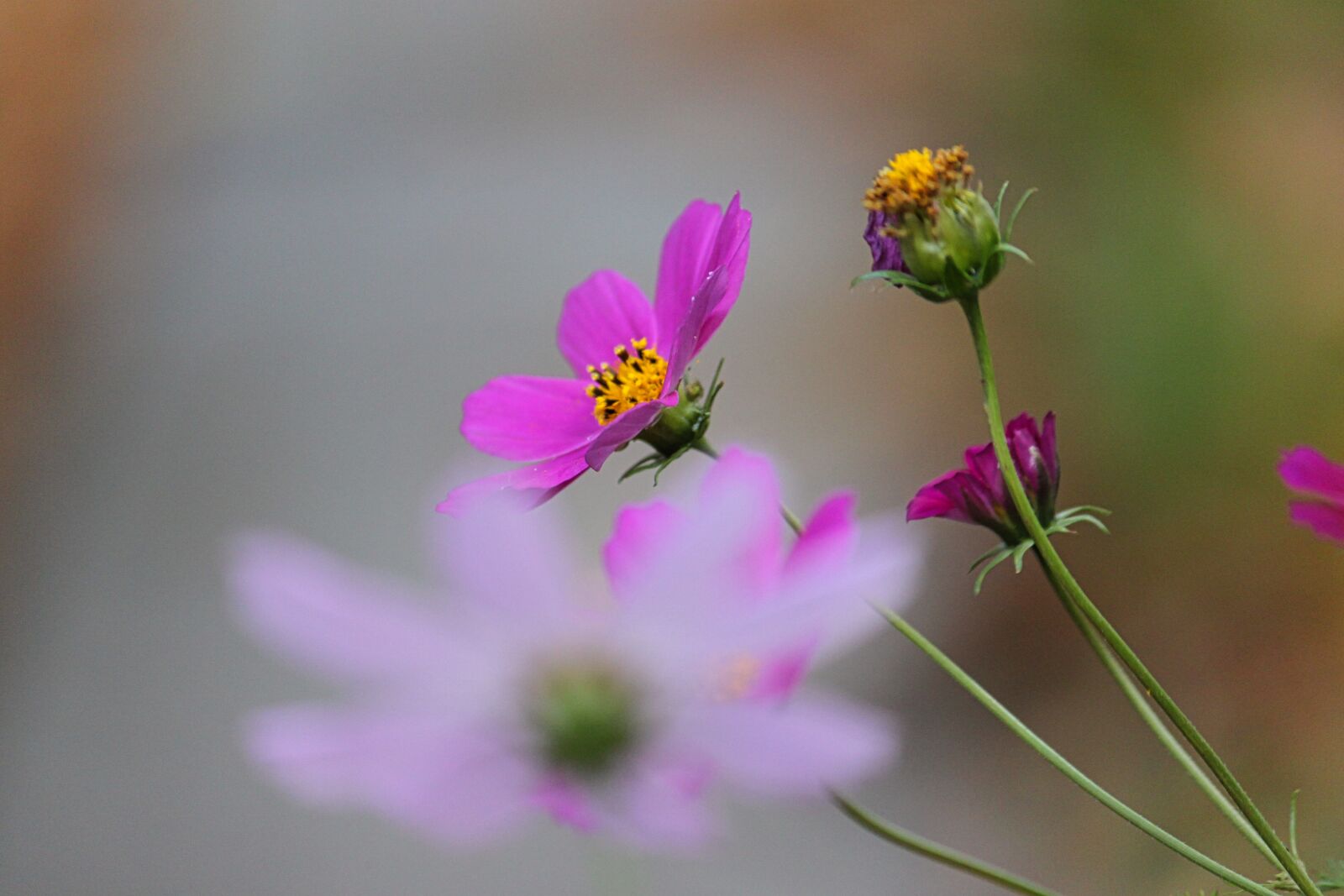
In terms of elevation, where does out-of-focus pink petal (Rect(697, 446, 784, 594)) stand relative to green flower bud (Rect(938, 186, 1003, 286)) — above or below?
below

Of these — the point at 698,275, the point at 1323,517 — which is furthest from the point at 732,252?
the point at 1323,517

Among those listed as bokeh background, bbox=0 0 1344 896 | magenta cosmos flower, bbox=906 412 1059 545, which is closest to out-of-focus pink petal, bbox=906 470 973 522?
magenta cosmos flower, bbox=906 412 1059 545

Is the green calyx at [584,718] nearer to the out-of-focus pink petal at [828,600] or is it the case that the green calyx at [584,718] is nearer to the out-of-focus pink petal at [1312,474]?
the out-of-focus pink petal at [828,600]

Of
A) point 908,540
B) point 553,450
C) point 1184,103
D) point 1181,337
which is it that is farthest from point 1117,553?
point 908,540

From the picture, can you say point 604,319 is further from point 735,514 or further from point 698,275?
point 735,514

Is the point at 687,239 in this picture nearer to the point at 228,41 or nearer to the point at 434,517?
the point at 434,517

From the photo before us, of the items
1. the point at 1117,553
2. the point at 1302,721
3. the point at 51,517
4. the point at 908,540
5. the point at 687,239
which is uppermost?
the point at 51,517

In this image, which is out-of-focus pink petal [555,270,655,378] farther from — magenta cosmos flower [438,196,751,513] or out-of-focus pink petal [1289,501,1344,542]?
out-of-focus pink petal [1289,501,1344,542]
